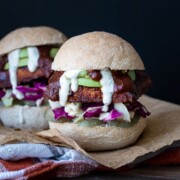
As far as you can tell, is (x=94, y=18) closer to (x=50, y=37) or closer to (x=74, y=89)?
(x=50, y=37)

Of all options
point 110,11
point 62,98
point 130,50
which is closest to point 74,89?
point 62,98

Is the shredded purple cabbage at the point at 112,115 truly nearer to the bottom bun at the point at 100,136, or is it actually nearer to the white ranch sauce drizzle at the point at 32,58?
the bottom bun at the point at 100,136

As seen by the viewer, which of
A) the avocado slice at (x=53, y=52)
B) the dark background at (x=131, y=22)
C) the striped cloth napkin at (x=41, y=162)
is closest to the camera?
the striped cloth napkin at (x=41, y=162)

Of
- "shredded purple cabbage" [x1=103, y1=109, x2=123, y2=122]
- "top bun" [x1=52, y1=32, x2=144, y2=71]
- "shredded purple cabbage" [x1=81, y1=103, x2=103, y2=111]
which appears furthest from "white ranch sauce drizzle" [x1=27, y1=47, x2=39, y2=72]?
"shredded purple cabbage" [x1=103, y1=109, x2=123, y2=122]

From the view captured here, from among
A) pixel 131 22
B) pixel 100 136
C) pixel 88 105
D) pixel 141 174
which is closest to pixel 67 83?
pixel 88 105

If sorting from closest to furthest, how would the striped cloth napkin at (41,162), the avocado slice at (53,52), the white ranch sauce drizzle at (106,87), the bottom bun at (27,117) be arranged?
1. the striped cloth napkin at (41,162)
2. the white ranch sauce drizzle at (106,87)
3. the bottom bun at (27,117)
4. the avocado slice at (53,52)

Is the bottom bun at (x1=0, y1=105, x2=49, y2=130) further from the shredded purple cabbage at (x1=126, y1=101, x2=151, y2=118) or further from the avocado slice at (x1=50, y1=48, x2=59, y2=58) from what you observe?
the shredded purple cabbage at (x1=126, y1=101, x2=151, y2=118)

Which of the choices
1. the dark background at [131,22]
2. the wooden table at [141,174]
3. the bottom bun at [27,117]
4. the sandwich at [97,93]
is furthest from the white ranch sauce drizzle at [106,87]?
the dark background at [131,22]
